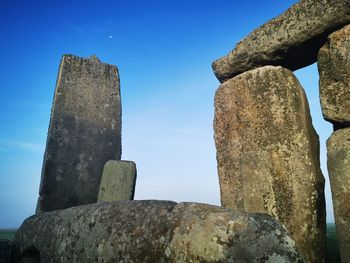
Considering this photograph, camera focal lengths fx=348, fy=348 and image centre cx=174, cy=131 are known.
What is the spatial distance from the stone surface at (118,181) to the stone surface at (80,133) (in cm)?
66

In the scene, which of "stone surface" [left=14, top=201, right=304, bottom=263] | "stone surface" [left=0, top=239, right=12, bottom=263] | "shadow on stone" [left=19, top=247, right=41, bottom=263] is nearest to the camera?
"stone surface" [left=14, top=201, right=304, bottom=263]

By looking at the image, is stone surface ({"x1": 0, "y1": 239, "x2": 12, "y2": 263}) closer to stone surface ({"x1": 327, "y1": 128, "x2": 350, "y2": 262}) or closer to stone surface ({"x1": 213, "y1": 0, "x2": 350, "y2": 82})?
stone surface ({"x1": 327, "y1": 128, "x2": 350, "y2": 262})

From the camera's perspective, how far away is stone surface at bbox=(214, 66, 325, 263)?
12.6 feet

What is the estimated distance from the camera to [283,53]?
4.44 meters

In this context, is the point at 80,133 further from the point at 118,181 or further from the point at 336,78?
the point at 336,78

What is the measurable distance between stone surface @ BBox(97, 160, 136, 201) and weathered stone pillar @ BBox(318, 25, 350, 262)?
126 inches

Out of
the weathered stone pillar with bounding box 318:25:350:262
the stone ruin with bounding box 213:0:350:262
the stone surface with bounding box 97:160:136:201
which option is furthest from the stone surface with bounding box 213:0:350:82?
the stone surface with bounding box 97:160:136:201

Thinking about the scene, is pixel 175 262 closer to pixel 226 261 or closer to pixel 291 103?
pixel 226 261

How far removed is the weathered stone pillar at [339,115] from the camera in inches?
139

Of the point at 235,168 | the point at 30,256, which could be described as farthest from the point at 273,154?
the point at 30,256

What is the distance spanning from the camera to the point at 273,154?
4184 millimetres

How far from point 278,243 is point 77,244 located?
1270 millimetres

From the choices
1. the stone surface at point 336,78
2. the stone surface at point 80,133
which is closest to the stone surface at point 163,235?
the stone surface at point 336,78

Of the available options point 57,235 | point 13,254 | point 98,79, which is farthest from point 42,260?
point 98,79
